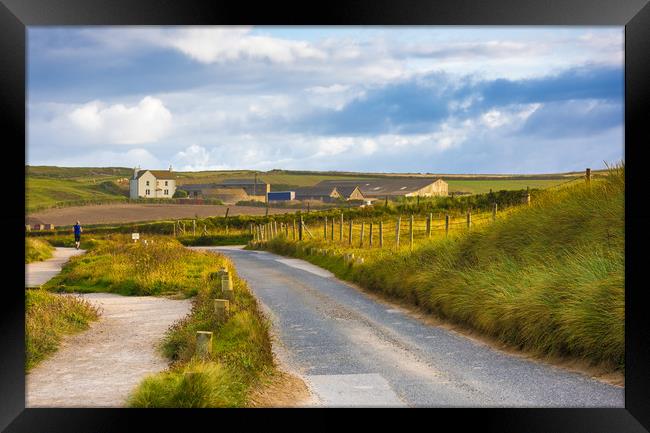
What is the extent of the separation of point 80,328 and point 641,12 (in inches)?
392

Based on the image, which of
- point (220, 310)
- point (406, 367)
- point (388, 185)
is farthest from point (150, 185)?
point (406, 367)

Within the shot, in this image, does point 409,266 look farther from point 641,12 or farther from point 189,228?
point 189,228

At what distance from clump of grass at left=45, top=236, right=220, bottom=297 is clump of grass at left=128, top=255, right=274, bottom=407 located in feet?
21.9

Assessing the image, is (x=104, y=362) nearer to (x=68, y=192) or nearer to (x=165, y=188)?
(x=68, y=192)

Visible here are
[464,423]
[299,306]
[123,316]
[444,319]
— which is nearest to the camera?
[464,423]

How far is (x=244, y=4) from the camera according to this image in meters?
6.99

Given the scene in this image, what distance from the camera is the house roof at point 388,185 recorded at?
176 ft

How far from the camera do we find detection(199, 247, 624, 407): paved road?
8.05m

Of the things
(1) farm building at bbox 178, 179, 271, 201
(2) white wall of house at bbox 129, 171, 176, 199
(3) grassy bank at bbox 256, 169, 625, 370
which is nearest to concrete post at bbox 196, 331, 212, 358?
(3) grassy bank at bbox 256, 169, 625, 370

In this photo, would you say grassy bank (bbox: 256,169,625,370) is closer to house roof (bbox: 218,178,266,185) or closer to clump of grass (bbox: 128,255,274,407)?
clump of grass (bbox: 128,255,274,407)

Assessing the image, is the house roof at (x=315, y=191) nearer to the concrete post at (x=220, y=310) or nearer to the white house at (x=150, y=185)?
the white house at (x=150, y=185)

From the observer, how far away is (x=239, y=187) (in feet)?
235

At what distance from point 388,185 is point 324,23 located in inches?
2054

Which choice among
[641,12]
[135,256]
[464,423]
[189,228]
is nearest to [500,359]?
[464,423]
